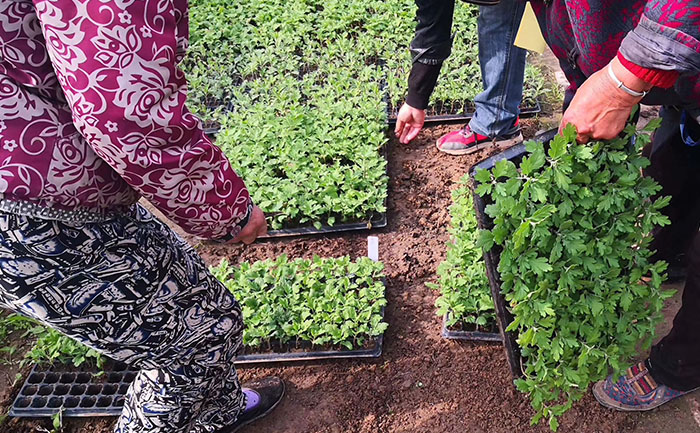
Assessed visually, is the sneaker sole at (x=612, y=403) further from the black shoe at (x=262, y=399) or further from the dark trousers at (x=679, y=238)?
the black shoe at (x=262, y=399)

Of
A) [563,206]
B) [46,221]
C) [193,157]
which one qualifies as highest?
[193,157]

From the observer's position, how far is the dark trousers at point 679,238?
1928 mm

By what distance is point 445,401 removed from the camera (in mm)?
2375

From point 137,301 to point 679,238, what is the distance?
2.19m

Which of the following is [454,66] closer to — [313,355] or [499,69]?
[499,69]

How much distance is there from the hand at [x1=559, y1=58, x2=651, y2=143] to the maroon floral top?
964 millimetres

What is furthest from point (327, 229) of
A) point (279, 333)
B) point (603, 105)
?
point (603, 105)

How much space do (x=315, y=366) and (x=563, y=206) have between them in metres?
1.35

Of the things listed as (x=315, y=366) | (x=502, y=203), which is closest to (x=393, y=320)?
(x=315, y=366)

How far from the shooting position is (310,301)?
2.55 metres

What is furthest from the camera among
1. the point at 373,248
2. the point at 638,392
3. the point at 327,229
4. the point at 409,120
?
the point at 327,229

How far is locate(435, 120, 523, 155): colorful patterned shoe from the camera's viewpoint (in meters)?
3.48

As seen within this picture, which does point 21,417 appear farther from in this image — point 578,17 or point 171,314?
point 578,17

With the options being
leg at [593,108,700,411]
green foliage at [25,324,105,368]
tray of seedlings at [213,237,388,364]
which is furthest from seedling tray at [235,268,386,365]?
leg at [593,108,700,411]
